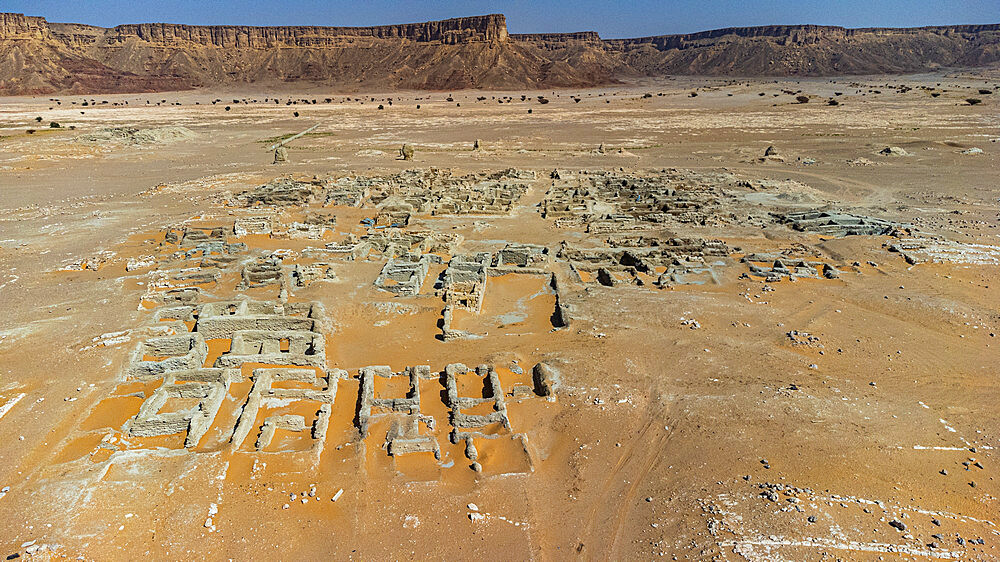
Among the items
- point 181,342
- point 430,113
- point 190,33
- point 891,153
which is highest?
point 190,33

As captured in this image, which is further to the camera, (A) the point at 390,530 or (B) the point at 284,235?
(B) the point at 284,235

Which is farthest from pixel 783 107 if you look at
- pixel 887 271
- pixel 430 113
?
pixel 887 271

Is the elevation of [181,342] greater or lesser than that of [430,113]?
lesser

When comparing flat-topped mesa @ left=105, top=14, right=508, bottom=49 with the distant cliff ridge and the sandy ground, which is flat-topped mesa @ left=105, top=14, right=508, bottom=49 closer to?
the distant cliff ridge

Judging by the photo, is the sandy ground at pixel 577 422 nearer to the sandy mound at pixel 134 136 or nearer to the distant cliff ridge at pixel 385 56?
the sandy mound at pixel 134 136

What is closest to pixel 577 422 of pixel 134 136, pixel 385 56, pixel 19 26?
pixel 134 136

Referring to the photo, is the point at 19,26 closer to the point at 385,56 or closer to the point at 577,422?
the point at 385,56

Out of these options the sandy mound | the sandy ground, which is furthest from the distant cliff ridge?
the sandy ground

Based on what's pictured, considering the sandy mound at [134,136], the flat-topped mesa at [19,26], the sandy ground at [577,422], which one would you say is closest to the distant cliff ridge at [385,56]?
the flat-topped mesa at [19,26]

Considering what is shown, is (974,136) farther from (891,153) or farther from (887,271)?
(887,271)
